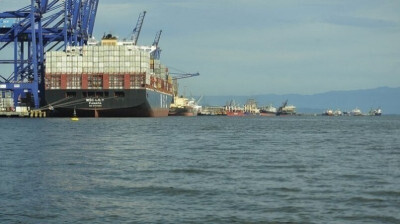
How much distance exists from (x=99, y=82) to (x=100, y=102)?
4.01m

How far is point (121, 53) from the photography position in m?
103

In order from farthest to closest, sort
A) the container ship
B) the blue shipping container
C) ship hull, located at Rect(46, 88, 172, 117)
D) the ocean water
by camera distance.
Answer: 1. the blue shipping container
2. the container ship
3. ship hull, located at Rect(46, 88, 172, 117)
4. the ocean water

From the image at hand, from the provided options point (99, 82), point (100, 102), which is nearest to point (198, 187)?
point (100, 102)

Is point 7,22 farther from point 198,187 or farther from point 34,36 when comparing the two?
point 198,187

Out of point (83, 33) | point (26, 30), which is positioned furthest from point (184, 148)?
point (83, 33)

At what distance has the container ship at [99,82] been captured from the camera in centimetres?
9856

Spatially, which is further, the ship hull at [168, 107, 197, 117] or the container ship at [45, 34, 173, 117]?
the ship hull at [168, 107, 197, 117]

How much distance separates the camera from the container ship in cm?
9856

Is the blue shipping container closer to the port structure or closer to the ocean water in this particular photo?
the port structure

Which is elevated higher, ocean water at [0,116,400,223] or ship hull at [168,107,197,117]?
ship hull at [168,107,197,117]

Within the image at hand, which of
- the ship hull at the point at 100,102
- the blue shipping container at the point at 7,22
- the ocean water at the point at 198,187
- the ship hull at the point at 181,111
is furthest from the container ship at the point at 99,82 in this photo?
the ship hull at the point at 181,111

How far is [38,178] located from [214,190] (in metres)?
6.82

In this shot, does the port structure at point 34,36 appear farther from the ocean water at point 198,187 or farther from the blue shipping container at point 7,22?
the ocean water at point 198,187

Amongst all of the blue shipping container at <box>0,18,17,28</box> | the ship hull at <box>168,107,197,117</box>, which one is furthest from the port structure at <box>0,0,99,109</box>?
the ship hull at <box>168,107,197,117</box>
